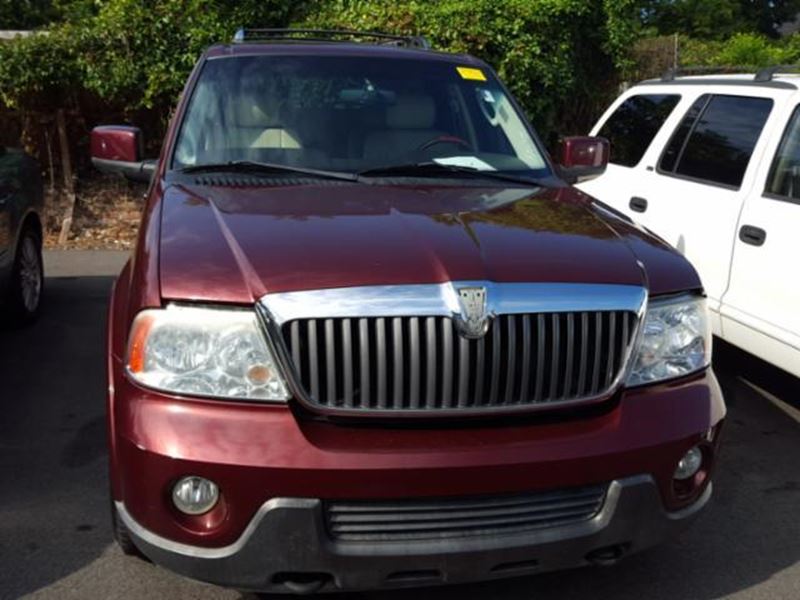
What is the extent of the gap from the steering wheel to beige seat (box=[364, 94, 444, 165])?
0.06 ft

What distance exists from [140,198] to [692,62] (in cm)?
911

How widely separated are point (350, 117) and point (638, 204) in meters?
2.59

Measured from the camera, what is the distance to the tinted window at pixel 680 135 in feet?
18.7

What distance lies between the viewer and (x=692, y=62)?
14.4 m

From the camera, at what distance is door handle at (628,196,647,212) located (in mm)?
5839

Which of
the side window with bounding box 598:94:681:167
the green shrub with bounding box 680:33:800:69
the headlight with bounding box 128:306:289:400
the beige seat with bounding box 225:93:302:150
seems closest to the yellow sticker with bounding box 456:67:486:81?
the beige seat with bounding box 225:93:302:150

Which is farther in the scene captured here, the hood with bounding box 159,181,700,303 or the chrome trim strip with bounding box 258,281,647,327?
the hood with bounding box 159,181,700,303

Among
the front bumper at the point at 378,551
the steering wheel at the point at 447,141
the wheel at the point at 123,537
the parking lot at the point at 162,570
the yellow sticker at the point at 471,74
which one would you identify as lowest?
the parking lot at the point at 162,570

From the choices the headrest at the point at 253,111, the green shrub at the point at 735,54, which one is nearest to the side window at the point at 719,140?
the headrest at the point at 253,111

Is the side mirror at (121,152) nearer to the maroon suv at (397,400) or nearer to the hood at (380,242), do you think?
the hood at (380,242)

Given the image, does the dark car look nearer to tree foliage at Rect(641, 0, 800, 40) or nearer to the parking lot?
the parking lot

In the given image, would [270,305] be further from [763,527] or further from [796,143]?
[796,143]

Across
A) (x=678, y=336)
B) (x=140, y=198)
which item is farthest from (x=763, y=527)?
(x=140, y=198)

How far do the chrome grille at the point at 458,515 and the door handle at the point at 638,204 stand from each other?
3.54 m
